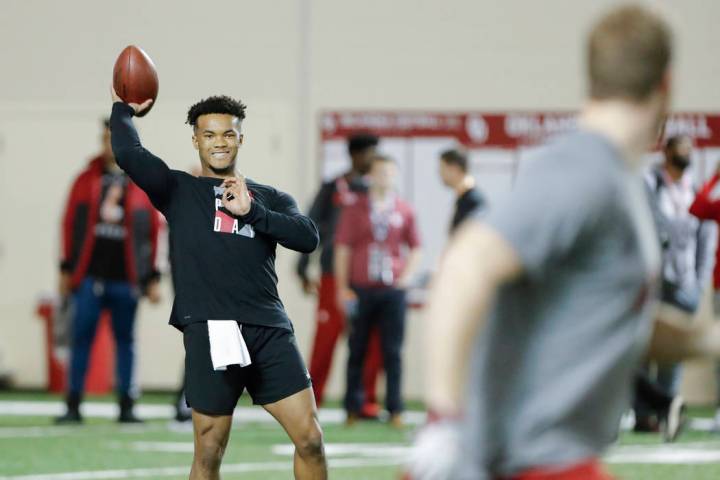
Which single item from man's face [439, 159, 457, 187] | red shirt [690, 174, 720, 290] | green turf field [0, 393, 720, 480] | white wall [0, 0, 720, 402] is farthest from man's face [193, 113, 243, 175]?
white wall [0, 0, 720, 402]

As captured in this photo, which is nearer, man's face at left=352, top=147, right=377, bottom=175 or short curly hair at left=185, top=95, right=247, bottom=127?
short curly hair at left=185, top=95, right=247, bottom=127

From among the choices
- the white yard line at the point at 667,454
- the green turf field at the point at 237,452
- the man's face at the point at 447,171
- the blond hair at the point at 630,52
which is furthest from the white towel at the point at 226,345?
the man's face at the point at 447,171

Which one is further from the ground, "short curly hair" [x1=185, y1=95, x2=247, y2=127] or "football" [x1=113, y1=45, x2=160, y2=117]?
"football" [x1=113, y1=45, x2=160, y2=117]

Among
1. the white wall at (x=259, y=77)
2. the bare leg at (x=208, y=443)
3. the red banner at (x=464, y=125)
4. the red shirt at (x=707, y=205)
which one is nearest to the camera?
the bare leg at (x=208, y=443)

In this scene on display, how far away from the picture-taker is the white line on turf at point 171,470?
7.84 m

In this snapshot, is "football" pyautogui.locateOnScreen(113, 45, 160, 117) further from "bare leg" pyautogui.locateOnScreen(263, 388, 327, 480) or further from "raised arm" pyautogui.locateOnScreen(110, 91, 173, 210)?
"bare leg" pyautogui.locateOnScreen(263, 388, 327, 480)

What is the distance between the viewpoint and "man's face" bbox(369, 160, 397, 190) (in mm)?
10914

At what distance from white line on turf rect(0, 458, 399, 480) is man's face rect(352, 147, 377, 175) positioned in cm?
308

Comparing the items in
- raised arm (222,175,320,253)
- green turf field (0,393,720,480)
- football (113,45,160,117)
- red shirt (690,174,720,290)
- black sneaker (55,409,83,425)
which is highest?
football (113,45,160,117)

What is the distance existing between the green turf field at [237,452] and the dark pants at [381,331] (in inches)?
14.5

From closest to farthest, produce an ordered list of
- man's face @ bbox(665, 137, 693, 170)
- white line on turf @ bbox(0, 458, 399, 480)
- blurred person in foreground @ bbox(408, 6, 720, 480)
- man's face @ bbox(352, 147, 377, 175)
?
blurred person in foreground @ bbox(408, 6, 720, 480) < white line on turf @ bbox(0, 458, 399, 480) < man's face @ bbox(665, 137, 693, 170) < man's face @ bbox(352, 147, 377, 175)

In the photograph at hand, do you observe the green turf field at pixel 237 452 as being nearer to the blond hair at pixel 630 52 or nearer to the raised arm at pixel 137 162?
the raised arm at pixel 137 162

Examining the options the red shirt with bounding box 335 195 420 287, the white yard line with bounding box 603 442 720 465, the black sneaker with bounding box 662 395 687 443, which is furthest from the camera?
the red shirt with bounding box 335 195 420 287

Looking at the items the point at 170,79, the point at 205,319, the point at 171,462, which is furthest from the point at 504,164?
the point at 205,319
